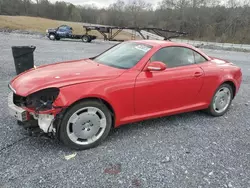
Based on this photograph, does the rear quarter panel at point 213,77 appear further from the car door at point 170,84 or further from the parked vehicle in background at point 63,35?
the parked vehicle in background at point 63,35

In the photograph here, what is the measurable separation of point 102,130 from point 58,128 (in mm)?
656

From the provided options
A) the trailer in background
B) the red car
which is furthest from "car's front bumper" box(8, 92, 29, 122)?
the trailer in background

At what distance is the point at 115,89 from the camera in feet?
10.8

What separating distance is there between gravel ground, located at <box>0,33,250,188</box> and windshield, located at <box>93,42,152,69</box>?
1.13 meters

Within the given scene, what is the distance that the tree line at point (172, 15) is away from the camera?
4575 centimetres

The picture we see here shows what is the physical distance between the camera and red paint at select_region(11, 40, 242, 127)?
307cm

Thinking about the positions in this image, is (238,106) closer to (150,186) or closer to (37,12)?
(150,186)

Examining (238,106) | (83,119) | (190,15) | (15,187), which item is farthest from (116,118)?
(190,15)

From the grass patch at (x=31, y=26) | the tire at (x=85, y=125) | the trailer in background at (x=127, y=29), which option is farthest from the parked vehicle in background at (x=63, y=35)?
the tire at (x=85, y=125)

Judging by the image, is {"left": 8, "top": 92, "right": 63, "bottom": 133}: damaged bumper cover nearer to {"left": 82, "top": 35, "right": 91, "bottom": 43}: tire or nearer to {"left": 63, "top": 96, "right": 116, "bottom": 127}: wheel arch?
{"left": 63, "top": 96, "right": 116, "bottom": 127}: wheel arch

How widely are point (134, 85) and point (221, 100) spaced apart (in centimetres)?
229

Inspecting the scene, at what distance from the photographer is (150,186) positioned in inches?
103

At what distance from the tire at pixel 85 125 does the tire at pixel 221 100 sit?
237cm

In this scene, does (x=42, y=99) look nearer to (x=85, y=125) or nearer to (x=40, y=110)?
(x=40, y=110)
